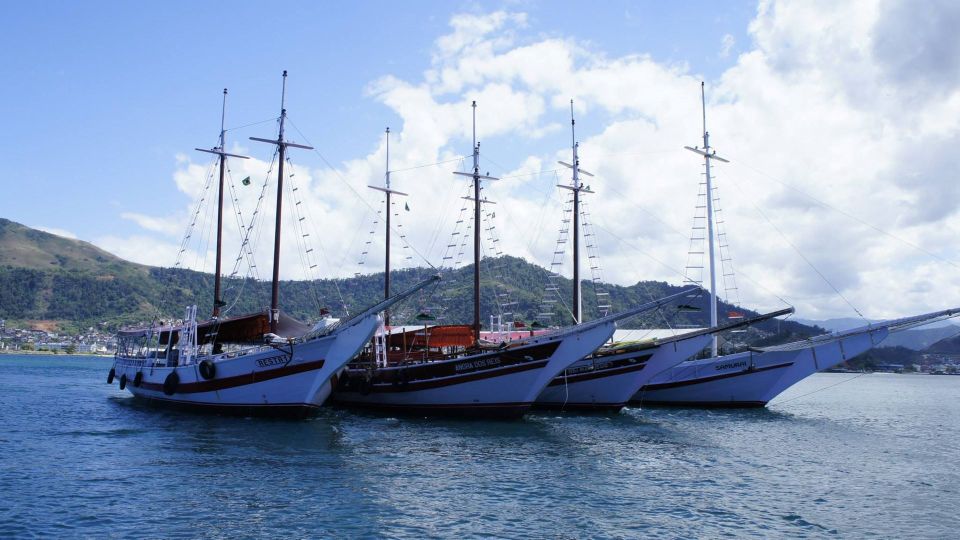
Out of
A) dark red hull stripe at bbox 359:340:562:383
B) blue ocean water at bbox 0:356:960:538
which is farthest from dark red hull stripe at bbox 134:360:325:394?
dark red hull stripe at bbox 359:340:562:383

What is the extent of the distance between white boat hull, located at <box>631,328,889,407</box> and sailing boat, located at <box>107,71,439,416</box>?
22.7 m

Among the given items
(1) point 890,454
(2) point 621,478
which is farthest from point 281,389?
(1) point 890,454

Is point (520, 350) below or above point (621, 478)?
above

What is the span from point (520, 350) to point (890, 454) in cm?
1500

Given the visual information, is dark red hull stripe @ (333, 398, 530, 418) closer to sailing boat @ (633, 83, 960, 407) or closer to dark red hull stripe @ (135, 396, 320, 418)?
dark red hull stripe @ (135, 396, 320, 418)

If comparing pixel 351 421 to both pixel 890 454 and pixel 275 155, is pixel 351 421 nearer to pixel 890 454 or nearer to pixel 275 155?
pixel 275 155

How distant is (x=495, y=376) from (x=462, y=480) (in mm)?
13275

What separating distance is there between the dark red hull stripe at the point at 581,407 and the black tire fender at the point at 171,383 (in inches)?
756

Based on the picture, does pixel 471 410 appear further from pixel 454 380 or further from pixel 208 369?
pixel 208 369

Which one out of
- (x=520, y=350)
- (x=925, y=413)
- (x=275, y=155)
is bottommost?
(x=925, y=413)

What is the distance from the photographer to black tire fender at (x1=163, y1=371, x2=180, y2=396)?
3416cm

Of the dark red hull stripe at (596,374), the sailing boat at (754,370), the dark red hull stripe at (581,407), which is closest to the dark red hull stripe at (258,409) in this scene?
the dark red hull stripe at (581,407)

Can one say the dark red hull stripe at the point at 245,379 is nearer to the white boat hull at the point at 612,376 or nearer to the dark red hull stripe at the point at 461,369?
the dark red hull stripe at the point at 461,369

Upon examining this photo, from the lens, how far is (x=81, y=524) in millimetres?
13781
